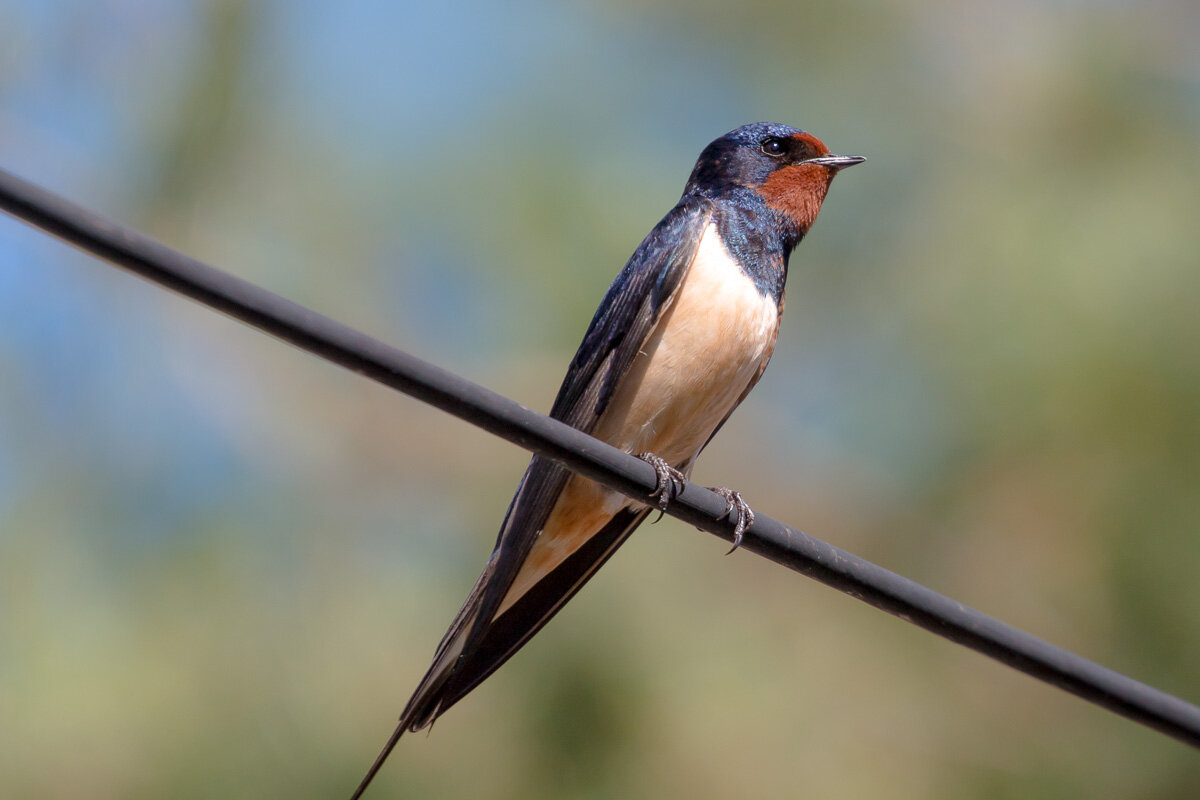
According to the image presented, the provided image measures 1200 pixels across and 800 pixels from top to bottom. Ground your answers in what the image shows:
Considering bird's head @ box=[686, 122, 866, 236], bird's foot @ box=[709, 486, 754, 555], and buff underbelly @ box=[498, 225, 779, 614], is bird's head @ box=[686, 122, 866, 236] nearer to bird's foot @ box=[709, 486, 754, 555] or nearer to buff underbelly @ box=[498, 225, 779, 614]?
buff underbelly @ box=[498, 225, 779, 614]

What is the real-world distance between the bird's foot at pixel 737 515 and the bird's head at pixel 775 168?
1.00 m

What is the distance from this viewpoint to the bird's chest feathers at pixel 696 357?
312 centimetres

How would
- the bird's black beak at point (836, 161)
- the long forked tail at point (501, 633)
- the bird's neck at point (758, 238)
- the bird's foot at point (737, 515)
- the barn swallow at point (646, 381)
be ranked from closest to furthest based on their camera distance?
the bird's foot at point (737, 515)
the long forked tail at point (501, 633)
the barn swallow at point (646, 381)
the bird's neck at point (758, 238)
the bird's black beak at point (836, 161)

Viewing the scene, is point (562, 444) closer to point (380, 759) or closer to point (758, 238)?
point (380, 759)

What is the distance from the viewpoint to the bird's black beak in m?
3.71

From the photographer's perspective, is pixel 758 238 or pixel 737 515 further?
pixel 758 238

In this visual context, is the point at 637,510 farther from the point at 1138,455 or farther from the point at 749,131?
the point at 1138,455

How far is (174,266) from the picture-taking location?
1500 mm

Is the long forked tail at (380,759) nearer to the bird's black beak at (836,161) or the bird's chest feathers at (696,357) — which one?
the bird's chest feathers at (696,357)

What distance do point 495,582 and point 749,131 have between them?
1.81 meters

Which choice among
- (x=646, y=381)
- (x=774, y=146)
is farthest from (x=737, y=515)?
(x=774, y=146)

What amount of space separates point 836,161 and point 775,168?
207 mm

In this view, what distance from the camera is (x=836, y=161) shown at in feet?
12.3

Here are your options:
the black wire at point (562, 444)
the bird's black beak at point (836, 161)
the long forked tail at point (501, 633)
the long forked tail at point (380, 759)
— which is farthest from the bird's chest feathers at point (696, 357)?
the long forked tail at point (380, 759)
